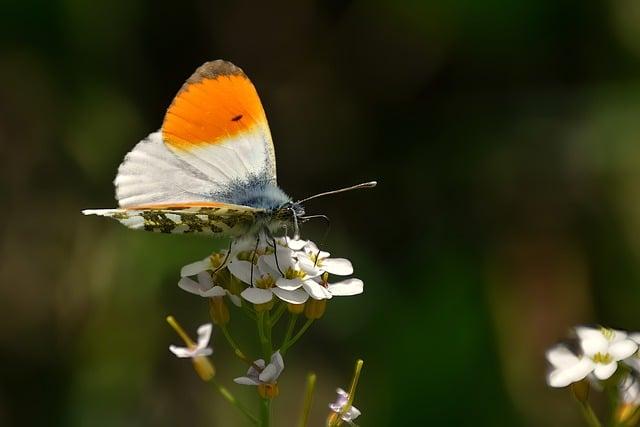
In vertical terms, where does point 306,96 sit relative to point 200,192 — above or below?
above

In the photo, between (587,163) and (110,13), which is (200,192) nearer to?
(110,13)

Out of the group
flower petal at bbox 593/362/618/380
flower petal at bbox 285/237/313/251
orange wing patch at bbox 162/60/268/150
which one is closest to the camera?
flower petal at bbox 593/362/618/380

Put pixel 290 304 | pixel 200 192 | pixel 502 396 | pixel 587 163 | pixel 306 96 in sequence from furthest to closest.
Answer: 1. pixel 306 96
2. pixel 587 163
3. pixel 502 396
4. pixel 200 192
5. pixel 290 304

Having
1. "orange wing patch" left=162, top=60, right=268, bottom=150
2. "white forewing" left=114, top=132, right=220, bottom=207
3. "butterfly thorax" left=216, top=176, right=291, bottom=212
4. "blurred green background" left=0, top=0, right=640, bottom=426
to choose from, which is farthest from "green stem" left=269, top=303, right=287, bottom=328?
"blurred green background" left=0, top=0, right=640, bottom=426

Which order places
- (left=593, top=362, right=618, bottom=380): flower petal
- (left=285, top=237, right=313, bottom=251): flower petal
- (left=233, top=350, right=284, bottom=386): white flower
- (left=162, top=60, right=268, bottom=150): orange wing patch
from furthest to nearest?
(left=162, top=60, right=268, bottom=150): orange wing patch, (left=285, top=237, right=313, bottom=251): flower petal, (left=593, top=362, right=618, bottom=380): flower petal, (left=233, top=350, right=284, bottom=386): white flower

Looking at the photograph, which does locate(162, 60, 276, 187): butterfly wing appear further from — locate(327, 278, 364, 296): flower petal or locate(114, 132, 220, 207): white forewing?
locate(327, 278, 364, 296): flower petal

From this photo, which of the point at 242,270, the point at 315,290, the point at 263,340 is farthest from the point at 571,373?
the point at 242,270

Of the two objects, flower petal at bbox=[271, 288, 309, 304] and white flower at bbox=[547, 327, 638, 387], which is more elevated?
flower petal at bbox=[271, 288, 309, 304]

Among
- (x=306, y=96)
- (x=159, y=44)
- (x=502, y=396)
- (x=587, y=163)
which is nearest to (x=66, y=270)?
(x=159, y=44)
